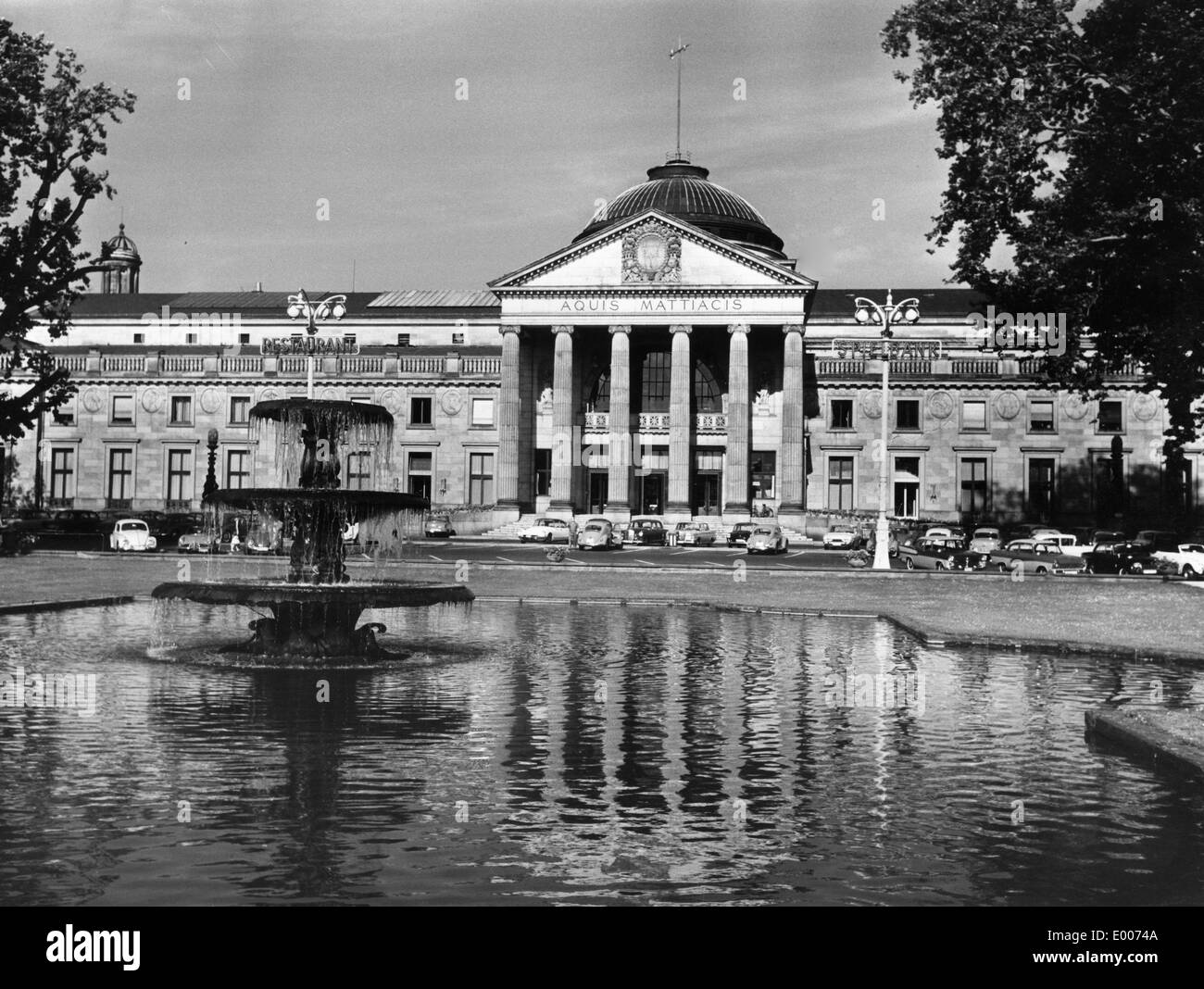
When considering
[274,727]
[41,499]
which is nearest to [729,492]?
[41,499]

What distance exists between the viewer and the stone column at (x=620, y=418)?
87.6 metres

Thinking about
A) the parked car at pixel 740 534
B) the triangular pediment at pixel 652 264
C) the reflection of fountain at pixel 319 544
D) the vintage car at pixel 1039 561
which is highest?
the triangular pediment at pixel 652 264

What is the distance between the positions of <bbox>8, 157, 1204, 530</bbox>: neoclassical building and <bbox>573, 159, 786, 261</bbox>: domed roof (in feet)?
31.8

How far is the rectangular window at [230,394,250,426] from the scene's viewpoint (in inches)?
3718

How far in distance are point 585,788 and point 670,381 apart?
278 feet

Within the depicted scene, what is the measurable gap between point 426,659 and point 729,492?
69.2m

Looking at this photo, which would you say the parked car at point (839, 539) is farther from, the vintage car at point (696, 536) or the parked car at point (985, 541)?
the parked car at point (985, 541)

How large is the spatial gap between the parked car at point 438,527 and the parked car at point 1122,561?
122 ft

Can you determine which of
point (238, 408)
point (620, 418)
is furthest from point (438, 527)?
point (238, 408)

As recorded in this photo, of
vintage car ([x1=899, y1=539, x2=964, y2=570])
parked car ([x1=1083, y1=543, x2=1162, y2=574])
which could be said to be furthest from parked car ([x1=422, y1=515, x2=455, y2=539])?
parked car ([x1=1083, y1=543, x2=1162, y2=574])

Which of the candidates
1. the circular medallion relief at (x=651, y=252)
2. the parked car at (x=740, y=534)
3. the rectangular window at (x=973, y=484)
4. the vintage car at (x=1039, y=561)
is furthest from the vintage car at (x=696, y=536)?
the rectangular window at (x=973, y=484)

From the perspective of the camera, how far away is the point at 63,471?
3743 inches

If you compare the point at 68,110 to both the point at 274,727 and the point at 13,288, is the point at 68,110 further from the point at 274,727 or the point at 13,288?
the point at 274,727
